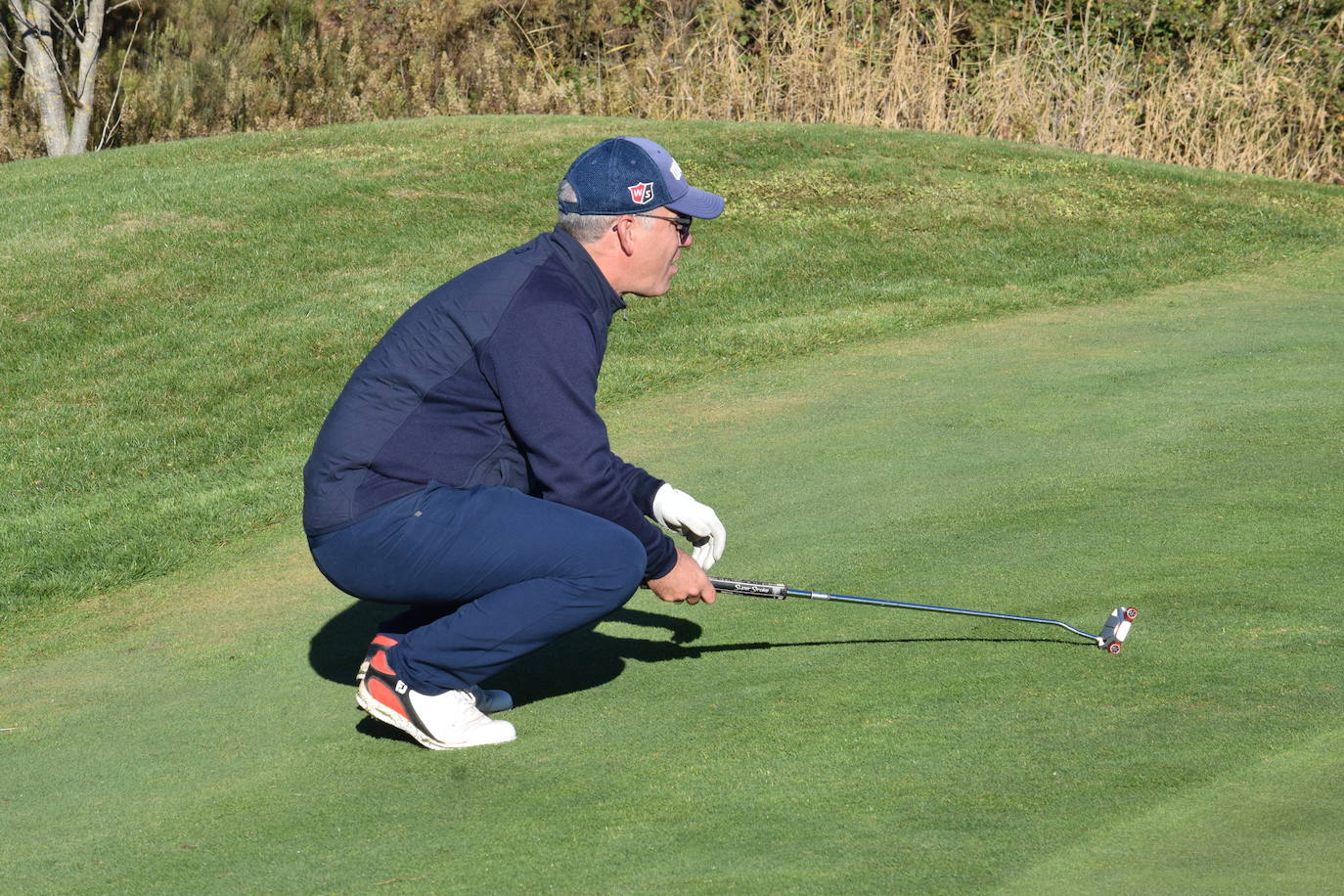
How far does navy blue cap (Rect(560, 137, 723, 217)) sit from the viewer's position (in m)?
3.71

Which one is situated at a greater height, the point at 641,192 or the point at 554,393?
the point at 641,192

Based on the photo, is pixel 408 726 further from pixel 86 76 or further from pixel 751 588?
pixel 86 76

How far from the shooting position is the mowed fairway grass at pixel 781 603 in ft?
9.70

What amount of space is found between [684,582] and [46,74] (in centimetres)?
1661

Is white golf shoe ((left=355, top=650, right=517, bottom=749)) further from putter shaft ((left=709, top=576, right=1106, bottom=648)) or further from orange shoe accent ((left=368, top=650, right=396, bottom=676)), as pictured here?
putter shaft ((left=709, top=576, right=1106, bottom=648))

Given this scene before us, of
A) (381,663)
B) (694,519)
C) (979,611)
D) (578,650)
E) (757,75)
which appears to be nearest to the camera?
(381,663)

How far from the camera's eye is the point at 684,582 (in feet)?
12.3

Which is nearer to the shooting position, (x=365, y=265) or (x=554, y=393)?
(x=554, y=393)

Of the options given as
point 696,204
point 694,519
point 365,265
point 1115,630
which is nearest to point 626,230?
point 696,204

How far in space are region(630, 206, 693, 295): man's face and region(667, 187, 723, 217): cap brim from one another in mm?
24

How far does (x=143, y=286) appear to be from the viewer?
1029 centimetres

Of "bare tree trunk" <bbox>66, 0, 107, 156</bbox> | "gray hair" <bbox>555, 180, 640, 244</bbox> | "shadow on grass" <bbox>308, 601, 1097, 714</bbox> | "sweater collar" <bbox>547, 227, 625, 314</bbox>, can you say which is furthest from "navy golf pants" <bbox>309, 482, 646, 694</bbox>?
"bare tree trunk" <bbox>66, 0, 107, 156</bbox>

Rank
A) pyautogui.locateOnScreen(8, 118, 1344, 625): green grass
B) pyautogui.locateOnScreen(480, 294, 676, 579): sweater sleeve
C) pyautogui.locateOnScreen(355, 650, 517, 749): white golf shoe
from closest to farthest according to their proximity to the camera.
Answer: pyautogui.locateOnScreen(480, 294, 676, 579): sweater sleeve
pyautogui.locateOnScreen(355, 650, 517, 749): white golf shoe
pyautogui.locateOnScreen(8, 118, 1344, 625): green grass

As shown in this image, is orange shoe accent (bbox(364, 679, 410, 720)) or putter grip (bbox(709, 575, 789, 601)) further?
putter grip (bbox(709, 575, 789, 601))
